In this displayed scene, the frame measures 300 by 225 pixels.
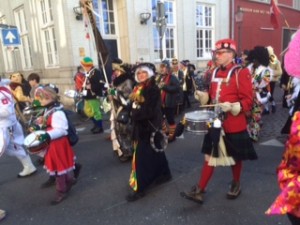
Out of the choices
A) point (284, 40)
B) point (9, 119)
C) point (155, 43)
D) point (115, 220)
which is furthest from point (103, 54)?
point (284, 40)

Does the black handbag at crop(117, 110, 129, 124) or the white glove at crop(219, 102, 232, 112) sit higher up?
the white glove at crop(219, 102, 232, 112)

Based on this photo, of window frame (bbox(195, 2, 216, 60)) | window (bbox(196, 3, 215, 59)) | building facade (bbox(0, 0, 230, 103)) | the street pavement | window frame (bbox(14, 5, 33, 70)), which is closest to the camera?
the street pavement

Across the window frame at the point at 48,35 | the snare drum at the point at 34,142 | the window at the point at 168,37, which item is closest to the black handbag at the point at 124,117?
the snare drum at the point at 34,142

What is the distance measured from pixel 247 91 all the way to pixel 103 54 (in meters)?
2.59

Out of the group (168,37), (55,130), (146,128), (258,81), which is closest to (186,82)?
(258,81)

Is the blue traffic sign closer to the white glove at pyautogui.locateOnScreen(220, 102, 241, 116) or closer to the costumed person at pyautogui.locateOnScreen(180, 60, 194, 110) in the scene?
the costumed person at pyautogui.locateOnScreen(180, 60, 194, 110)

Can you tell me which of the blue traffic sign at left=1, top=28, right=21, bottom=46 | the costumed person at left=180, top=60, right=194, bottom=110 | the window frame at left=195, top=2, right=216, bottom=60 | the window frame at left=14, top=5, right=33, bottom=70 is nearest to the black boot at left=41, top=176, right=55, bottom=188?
the costumed person at left=180, top=60, right=194, bottom=110

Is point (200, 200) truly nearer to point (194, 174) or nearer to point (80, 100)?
point (194, 174)

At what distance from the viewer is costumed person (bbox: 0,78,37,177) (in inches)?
153

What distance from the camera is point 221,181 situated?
Answer: 4016mm

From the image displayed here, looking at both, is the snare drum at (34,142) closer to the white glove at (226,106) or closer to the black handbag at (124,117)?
the black handbag at (124,117)

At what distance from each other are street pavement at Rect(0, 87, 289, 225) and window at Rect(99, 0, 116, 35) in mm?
8462

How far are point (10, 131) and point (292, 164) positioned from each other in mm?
3871

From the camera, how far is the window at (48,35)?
1245cm
